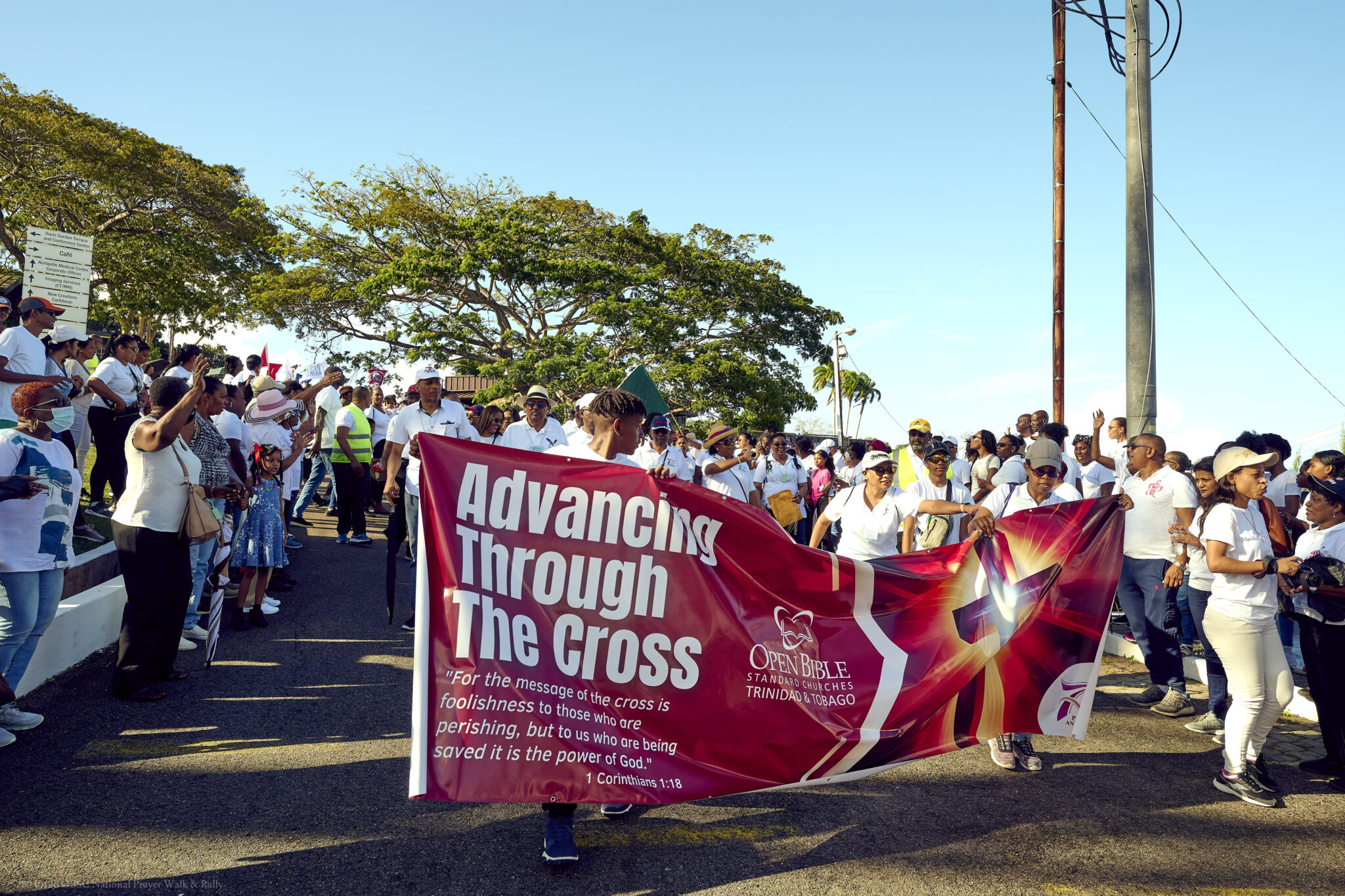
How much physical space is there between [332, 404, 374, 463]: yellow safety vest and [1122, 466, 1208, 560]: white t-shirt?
8.84m

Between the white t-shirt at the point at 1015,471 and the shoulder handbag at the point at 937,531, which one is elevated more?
the white t-shirt at the point at 1015,471

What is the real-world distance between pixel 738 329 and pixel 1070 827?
2951 cm

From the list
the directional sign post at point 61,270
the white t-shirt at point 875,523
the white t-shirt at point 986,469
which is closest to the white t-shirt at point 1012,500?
the white t-shirt at point 875,523

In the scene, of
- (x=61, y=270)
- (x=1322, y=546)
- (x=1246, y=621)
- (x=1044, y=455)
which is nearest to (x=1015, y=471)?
(x=1044, y=455)

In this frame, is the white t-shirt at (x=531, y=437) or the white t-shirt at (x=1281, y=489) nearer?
the white t-shirt at (x=1281, y=489)

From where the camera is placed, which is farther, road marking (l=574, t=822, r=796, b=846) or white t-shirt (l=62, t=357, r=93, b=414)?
white t-shirt (l=62, t=357, r=93, b=414)

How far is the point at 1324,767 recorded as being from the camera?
16.1 feet

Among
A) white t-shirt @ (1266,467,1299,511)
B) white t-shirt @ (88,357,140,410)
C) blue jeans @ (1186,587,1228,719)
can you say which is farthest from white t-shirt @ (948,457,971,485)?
white t-shirt @ (88,357,140,410)

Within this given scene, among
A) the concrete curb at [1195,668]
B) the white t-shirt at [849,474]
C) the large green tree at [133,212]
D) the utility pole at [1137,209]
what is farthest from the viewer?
the large green tree at [133,212]

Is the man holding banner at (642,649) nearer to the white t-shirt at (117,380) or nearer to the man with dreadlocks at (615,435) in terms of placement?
the man with dreadlocks at (615,435)

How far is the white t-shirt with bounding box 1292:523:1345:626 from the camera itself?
474 cm

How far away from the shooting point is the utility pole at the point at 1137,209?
10609 millimetres

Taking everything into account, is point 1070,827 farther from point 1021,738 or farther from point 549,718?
point 549,718

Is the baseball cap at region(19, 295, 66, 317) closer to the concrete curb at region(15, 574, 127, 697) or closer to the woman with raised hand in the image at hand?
the concrete curb at region(15, 574, 127, 697)
